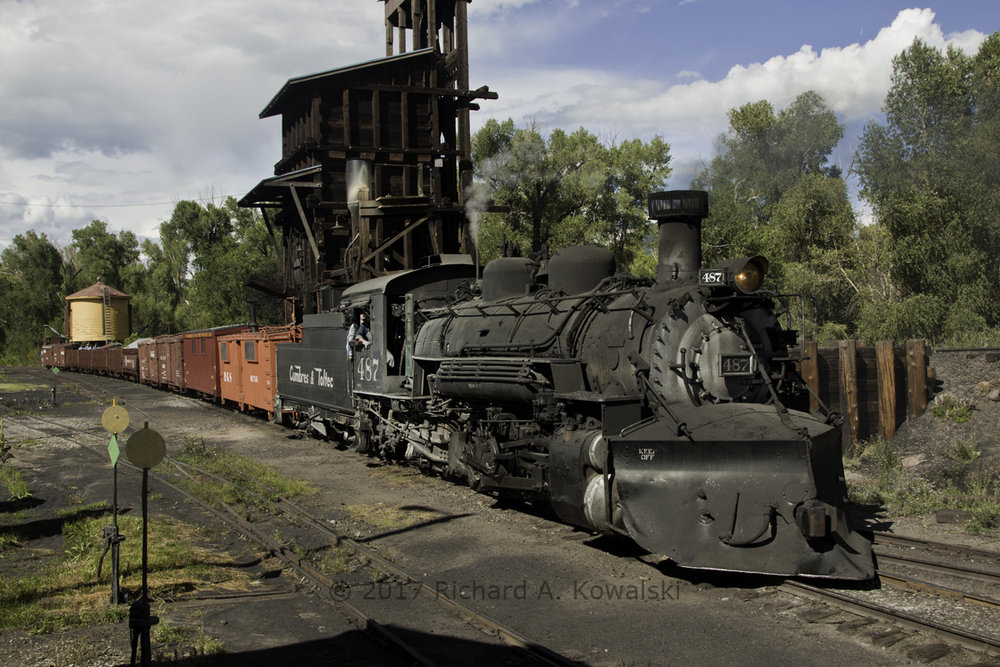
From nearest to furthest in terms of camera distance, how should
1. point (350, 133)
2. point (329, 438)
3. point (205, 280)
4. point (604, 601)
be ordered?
point (604, 601)
point (329, 438)
point (350, 133)
point (205, 280)

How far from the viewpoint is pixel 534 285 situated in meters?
10.4

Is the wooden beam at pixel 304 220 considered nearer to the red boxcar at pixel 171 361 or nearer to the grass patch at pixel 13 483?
the red boxcar at pixel 171 361

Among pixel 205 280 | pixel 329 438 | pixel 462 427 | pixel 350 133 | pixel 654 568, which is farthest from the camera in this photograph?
pixel 205 280

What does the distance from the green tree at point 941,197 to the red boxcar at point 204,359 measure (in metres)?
19.7

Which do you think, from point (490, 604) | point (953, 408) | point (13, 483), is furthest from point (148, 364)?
point (490, 604)

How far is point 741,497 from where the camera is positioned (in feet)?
20.2

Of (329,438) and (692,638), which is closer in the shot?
(692,638)

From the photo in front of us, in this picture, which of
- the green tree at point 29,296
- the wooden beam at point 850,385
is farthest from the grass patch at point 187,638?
the green tree at point 29,296

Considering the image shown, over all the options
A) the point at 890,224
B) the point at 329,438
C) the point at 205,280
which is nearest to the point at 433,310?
the point at 329,438

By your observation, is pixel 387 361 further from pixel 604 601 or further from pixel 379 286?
pixel 604 601

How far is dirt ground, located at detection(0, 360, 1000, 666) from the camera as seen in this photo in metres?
5.31

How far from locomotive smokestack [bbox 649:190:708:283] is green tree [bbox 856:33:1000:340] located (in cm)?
1314

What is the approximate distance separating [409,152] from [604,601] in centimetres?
2052

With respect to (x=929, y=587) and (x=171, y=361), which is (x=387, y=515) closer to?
(x=929, y=587)
